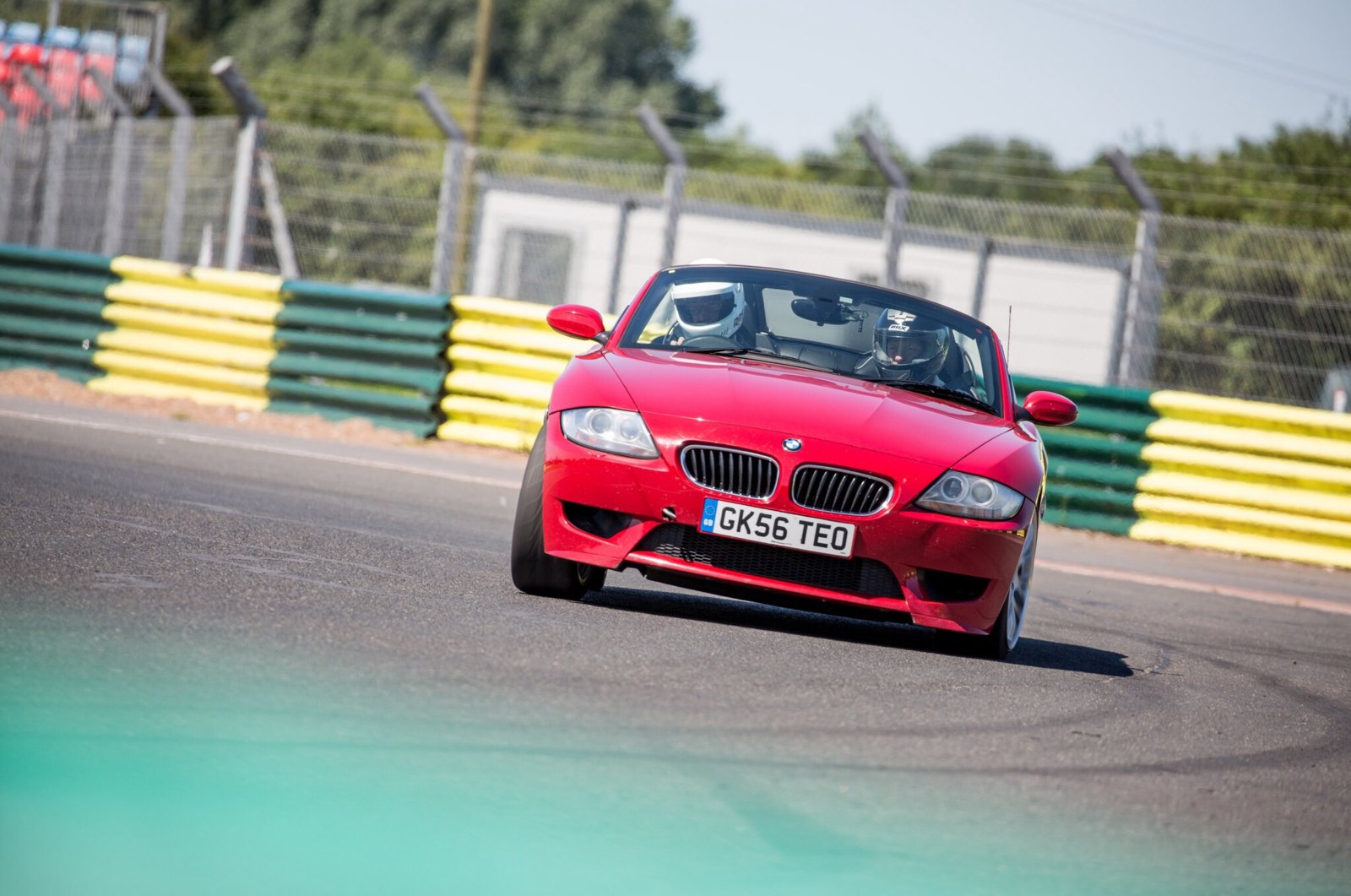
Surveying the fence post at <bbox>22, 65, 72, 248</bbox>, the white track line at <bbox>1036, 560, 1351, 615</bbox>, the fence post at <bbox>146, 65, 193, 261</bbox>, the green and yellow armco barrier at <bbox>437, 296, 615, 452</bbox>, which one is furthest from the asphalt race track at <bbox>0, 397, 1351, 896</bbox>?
the fence post at <bbox>22, 65, 72, 248</bbox>

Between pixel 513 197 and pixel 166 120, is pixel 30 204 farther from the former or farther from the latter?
pixel 513 197

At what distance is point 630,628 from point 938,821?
2216mm

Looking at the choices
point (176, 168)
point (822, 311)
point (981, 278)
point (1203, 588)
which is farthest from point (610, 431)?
point (176, 168)

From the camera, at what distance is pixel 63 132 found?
1970cm

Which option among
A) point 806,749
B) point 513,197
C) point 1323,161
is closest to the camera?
point 806,749

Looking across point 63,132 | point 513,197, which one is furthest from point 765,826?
point 513,197

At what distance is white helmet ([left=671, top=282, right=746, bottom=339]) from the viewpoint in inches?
273

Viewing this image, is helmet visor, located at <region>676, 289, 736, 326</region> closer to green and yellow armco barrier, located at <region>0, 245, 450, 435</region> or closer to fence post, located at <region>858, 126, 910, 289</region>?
fence post, located at <region>858, 126, 910, 289</region>

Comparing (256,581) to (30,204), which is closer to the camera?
(256,581)

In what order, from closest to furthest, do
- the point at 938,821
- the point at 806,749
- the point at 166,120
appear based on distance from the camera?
1. the point at 938,821
2. the point at 806,749
3. the point at 166,120

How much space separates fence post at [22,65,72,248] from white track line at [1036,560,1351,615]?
12.9 m

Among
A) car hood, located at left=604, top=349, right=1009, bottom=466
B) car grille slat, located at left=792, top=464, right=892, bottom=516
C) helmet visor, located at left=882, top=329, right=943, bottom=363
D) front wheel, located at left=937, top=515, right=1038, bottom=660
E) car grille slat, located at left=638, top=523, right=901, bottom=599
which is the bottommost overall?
front wheel, located at left=937, top=515, right=1038, bottom=660

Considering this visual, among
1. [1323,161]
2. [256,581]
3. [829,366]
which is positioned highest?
[1323,161]

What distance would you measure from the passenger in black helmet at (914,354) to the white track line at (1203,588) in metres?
4.08
